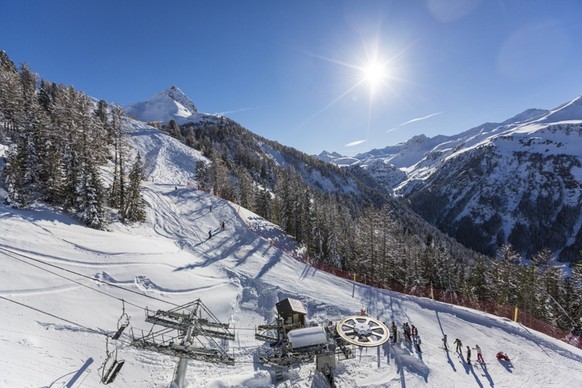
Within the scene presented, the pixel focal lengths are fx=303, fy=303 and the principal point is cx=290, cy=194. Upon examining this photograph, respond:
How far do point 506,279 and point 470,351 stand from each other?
32.9m

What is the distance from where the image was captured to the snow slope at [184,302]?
55.9 ft

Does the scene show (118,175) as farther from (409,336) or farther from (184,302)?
(409,336)

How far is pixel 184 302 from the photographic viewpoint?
1024 inches

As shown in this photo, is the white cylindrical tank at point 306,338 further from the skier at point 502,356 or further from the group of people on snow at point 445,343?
the skier at point 502,356

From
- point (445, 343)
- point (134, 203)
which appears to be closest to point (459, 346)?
point (445, 343)

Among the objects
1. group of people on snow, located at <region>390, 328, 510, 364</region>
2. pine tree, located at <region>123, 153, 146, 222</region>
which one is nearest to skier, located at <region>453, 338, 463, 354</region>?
group of people on snow, located at <region>390, 328, 510, 364</region>

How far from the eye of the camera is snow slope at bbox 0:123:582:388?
1705 centimetres

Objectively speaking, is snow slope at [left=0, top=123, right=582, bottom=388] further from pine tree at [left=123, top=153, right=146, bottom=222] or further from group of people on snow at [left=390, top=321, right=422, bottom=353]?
pine tree at [left=123, top=153, right=146, bottom=222]

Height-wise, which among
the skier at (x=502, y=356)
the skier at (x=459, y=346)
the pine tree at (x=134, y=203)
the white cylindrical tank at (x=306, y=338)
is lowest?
the skier at (x=502, y=356)

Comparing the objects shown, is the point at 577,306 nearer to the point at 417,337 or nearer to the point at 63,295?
the point at 417,337

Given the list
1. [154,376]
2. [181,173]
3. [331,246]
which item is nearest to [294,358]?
[154,376]

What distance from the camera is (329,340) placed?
19.7 m

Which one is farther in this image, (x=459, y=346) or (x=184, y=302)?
(x=184, y=302)

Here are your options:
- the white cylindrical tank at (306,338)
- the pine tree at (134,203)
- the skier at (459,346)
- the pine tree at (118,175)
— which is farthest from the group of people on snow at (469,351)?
the pine tree at (118,175)
